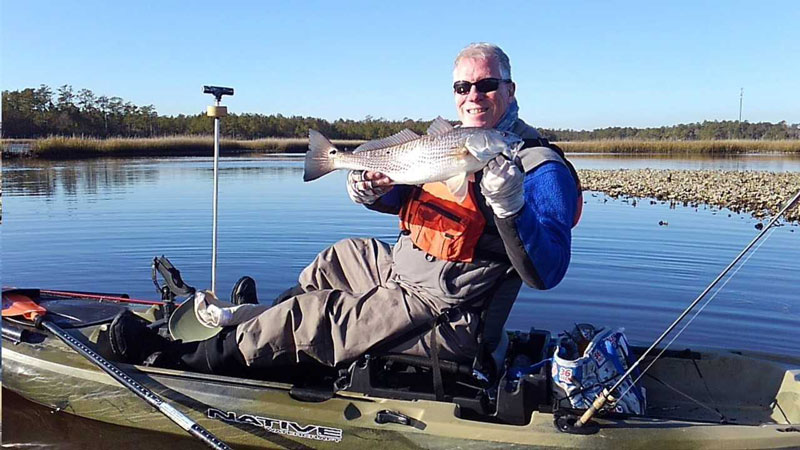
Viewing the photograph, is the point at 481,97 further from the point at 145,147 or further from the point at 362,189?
the point at 145,147

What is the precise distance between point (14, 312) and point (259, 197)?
14687mm

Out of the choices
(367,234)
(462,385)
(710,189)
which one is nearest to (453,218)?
(462,385)

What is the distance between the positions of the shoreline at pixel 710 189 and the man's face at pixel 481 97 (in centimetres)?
1267

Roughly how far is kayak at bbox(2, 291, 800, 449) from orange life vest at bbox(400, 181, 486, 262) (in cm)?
71

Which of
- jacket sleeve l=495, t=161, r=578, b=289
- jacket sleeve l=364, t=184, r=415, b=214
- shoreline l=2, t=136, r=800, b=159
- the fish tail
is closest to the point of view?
jacket sleeve l=495, t=161, r=578, b=289

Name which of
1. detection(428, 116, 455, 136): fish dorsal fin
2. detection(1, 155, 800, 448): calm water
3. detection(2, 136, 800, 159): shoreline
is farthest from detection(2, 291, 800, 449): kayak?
detection(2, 136, 800, 159): shoreline

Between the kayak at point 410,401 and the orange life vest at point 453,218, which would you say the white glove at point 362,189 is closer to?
the orange life vest at point 453,218

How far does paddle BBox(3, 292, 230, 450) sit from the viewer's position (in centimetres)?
386

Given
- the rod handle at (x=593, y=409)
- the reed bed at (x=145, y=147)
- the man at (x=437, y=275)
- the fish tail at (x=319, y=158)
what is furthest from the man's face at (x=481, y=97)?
the reed bed at (x=145, y=147)

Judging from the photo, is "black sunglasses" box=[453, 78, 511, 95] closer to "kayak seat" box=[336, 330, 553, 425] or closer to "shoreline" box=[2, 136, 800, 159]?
"kayak seat" box=[336, 330, 553, 425]

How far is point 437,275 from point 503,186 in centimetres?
88

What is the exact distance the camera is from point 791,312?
8.11 meters

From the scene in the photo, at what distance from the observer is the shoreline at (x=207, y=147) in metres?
40.0

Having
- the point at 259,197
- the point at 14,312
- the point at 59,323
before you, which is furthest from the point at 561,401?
the point at 259,197
